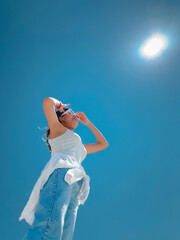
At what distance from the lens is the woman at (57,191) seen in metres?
0.96

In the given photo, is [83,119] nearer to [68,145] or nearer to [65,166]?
[68,145]

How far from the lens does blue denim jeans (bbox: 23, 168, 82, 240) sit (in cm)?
93

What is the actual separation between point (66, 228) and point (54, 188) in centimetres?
26

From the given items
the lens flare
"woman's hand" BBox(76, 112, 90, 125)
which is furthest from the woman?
the lens flare

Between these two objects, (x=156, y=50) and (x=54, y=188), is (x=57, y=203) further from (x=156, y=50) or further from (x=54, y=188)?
(x=156, y=50)

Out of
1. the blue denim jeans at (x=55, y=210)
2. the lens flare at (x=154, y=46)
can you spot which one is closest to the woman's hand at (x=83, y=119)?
the blue denim jeans at (x=55, y=210)

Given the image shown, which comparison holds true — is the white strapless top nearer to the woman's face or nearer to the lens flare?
the woman's face

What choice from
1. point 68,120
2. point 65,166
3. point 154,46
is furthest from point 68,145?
point 154,46

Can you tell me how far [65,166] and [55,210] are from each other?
0.29m

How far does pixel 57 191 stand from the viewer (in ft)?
3.58

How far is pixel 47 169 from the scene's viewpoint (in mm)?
1249

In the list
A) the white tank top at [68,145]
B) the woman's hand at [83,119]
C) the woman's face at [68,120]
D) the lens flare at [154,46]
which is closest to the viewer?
the white tank top at [68,145]

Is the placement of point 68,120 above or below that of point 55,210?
above

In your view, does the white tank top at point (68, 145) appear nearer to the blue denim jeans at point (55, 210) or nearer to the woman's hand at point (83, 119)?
the blue denim jeans at point (55, 210)
